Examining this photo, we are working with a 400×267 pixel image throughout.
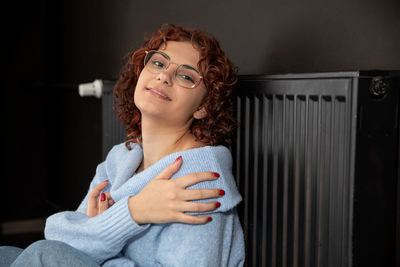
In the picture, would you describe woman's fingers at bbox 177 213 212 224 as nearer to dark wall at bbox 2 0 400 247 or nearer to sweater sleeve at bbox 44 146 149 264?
sweater sleeve at bbox 44 146 149 264

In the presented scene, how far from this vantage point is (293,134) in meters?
1.14

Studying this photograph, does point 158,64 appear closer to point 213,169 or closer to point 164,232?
point 213,169

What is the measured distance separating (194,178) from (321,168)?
0.27 metres

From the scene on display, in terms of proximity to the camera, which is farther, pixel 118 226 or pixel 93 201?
pixel 93 201

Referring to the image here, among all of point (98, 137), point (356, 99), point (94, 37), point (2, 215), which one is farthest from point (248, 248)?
point (2, 215)

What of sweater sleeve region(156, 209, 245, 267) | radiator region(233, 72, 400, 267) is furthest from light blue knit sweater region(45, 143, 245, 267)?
radiator region(233, 72, 400, 267)

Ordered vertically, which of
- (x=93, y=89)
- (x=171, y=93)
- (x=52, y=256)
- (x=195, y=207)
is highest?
(x=171, y=93)

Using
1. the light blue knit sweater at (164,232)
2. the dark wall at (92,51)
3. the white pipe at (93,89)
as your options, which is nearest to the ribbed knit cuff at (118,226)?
the light blue knit sweater at (164,232)

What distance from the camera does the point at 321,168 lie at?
3.49ft

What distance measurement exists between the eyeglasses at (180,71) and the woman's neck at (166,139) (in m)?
0.13

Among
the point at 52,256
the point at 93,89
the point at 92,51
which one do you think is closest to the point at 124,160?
the point at 52,256

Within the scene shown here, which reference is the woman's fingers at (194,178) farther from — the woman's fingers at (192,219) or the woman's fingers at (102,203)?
the woman's fingers at (102,203)

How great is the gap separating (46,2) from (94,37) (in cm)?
83

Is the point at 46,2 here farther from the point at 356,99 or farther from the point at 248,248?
the point at 356,99
